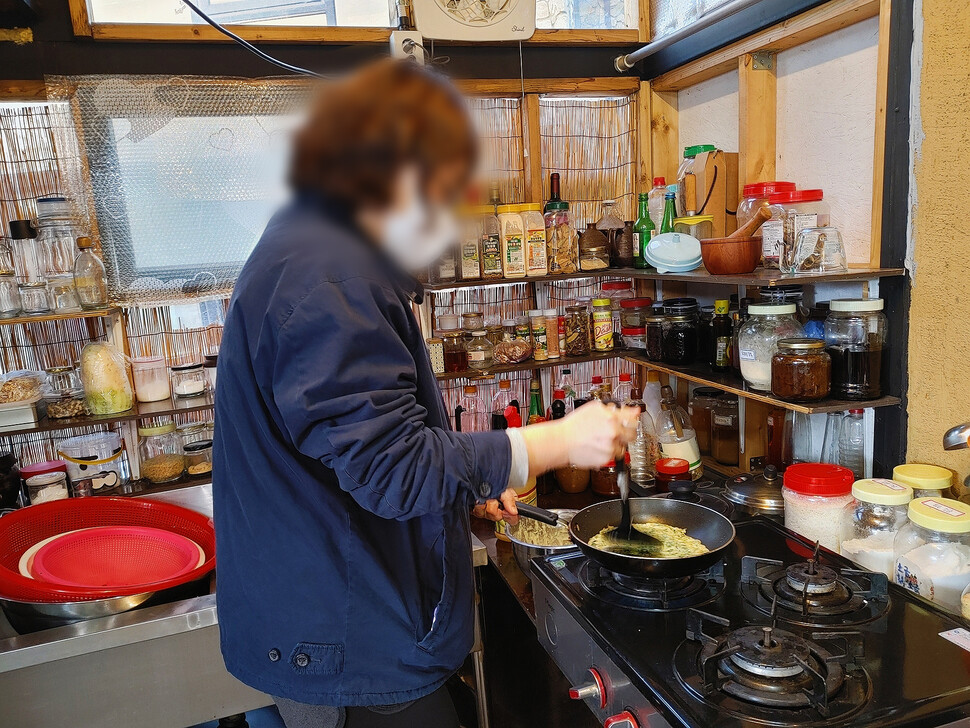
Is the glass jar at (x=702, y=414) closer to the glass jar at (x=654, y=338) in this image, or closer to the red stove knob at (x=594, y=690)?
the glass jar at (x=654, y=338)

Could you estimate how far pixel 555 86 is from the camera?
2254mm

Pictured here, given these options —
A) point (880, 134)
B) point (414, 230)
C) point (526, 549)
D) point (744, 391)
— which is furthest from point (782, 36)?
point (526, 549)

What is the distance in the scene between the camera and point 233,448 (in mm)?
958

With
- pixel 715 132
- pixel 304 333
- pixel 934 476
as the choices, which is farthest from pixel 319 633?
pixel 715 132

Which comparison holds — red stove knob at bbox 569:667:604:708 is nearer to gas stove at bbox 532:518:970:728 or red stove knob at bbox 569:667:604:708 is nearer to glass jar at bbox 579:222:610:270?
gas stove at bbox 532:518:970:728

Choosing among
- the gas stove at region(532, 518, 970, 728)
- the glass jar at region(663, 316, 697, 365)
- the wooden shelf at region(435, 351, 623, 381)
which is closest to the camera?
the gas stove at region(532, 518, 970, 728)

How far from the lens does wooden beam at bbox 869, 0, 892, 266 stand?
4.66 ft

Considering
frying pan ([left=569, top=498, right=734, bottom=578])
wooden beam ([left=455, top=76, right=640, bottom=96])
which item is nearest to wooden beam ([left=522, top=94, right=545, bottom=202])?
wooden beam ([left=455, top=76, right=640, bottom=96])

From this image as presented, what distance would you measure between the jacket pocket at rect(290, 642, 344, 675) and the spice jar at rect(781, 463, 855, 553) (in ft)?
3.44

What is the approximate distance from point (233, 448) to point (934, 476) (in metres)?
1.32

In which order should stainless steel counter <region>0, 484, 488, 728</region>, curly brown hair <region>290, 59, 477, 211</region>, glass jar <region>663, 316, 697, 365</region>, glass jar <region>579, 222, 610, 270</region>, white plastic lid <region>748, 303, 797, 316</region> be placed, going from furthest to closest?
glass jar <region>579, 222, 610, 270</region>
glass jar <region>663, 316, 697, 365</region>
white plastic lid <region>748, 303, 797, 316</region>
stainless steel counter <region>0, 484, 488, 728</region>
curly brown hair <region>290, 59, 477, 211</region>

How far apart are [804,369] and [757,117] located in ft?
2.52

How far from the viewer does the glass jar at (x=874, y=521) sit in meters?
1.34

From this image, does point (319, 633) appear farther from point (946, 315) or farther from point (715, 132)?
point (715, 132)
